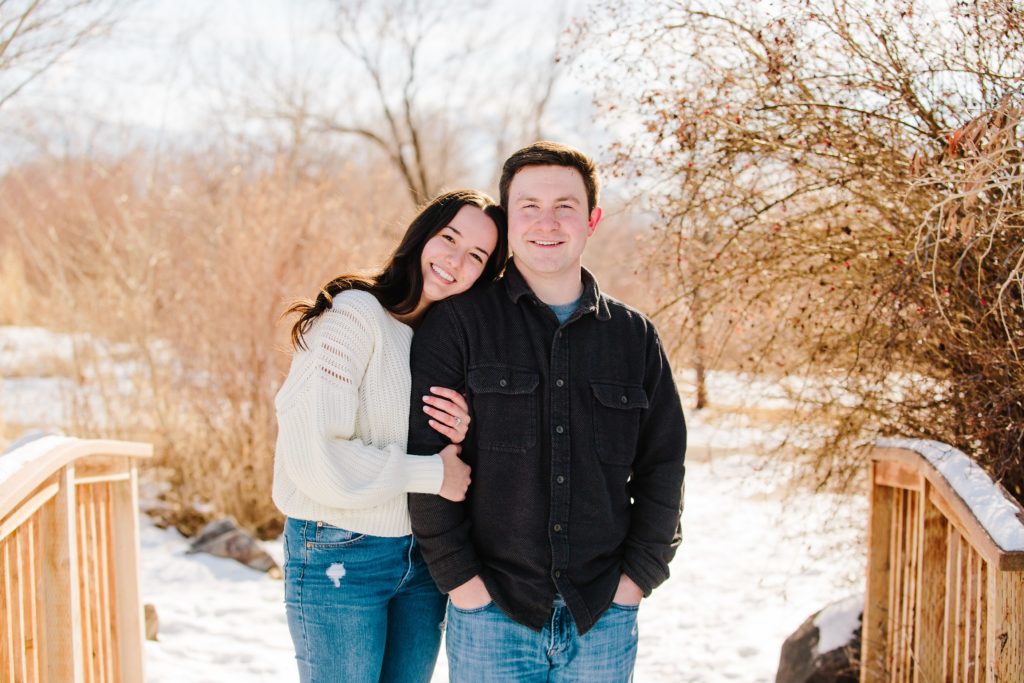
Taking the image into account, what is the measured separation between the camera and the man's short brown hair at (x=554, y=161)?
257cm

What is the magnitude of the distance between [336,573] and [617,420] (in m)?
0.85

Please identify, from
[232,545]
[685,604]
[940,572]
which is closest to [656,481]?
[940,572]

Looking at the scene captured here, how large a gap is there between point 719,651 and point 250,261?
179 inches

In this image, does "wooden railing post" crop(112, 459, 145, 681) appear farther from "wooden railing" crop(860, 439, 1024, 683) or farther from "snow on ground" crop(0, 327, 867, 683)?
"wooden railing" crop(860, 439, 1024, 683)

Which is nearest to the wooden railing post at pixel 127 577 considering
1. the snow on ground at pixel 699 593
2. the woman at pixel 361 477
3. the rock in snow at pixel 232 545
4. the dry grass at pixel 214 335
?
the snow on ground at pixel 699 593

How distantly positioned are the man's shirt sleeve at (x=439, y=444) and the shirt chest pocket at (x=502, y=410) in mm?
47

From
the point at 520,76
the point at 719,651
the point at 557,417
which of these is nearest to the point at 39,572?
the point at 557,417

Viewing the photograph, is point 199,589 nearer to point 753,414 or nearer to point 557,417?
point 753,414

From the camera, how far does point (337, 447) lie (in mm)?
2393

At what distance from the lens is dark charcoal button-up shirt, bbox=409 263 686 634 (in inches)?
96.2

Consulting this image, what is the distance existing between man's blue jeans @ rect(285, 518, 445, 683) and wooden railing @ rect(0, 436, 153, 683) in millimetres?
742

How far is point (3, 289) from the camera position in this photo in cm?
1364

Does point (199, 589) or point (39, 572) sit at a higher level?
point (39, 572)

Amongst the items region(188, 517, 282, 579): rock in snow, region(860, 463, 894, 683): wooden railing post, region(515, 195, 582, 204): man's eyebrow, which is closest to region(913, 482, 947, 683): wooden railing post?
region(860, 463, 894, 683): wooden railing post
